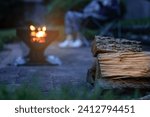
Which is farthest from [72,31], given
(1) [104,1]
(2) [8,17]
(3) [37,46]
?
(2) [8,17]

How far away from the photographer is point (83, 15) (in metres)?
10.3

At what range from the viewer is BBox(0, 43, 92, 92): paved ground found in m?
5.40

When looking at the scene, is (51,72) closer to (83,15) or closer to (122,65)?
(122,65)

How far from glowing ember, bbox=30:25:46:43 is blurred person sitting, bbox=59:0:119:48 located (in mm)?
2916

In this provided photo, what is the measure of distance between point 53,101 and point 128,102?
0.58 m

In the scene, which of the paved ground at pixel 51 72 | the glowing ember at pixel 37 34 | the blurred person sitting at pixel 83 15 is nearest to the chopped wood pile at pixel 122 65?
the paved ground at pixel 51 72

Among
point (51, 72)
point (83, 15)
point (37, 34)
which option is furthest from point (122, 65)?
point (83, 15)

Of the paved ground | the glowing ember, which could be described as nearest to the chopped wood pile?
the paved ground

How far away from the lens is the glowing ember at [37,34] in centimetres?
718

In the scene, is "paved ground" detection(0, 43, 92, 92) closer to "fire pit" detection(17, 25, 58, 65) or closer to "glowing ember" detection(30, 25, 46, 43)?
"fire pit" detection(17, 25, 58, 65)

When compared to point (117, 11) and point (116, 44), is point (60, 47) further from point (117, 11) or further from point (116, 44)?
point (116, 44)

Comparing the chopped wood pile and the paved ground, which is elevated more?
the chopped wood pile

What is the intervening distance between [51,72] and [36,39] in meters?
0.94

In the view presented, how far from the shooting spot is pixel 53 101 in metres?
3.82
